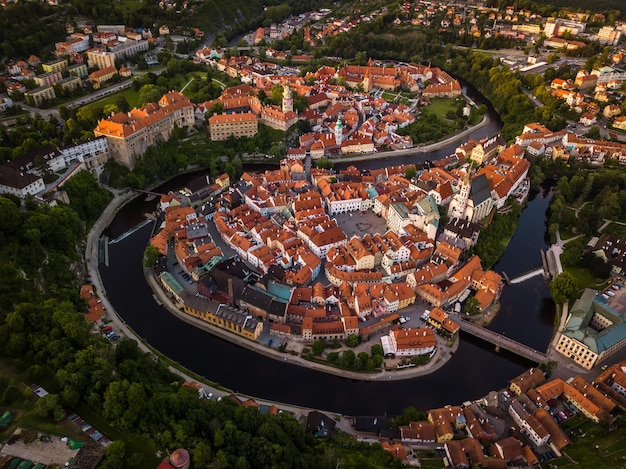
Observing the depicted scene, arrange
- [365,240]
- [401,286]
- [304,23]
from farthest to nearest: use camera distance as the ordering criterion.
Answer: [304,23] < [365,240] < [401,286]

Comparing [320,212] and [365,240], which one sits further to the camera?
[320,212]

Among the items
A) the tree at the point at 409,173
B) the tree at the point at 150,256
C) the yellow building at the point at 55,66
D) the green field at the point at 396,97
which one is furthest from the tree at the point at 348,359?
the yellow building at the point at 55,66

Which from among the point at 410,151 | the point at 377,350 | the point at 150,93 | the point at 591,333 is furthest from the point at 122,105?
the point at 591,333

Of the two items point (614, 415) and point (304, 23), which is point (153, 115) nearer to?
point (614, 415)

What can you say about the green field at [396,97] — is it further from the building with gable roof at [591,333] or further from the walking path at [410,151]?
the building with gable roof at [591,333]

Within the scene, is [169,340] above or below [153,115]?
below

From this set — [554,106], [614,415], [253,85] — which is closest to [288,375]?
[614,415]

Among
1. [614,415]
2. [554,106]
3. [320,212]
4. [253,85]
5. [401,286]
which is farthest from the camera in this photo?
[253,85]
